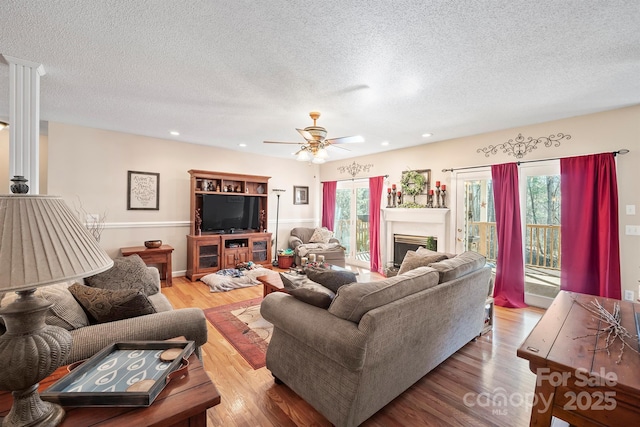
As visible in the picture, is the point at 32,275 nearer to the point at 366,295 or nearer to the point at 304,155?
the point at 366,295

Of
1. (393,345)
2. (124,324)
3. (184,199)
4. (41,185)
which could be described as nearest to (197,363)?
(124,324)

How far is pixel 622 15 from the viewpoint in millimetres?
1688

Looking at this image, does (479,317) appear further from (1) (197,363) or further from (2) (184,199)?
(2) (184,199)

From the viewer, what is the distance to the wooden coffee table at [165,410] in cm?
92

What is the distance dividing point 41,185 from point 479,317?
642 centimetres

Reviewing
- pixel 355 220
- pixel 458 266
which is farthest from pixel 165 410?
pixel 355 220

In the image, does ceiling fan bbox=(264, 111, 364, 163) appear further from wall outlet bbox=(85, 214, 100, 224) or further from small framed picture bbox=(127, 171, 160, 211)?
wall outlet bbox=(85, 214, 100, 224)

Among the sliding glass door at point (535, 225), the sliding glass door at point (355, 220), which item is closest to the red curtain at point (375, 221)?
the sliding glass door at point (355, 220)

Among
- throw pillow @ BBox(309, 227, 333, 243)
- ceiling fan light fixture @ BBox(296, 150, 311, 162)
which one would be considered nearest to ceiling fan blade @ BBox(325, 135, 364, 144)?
ceiling fan light fixture @ BBox(296, 150, 311, 162)

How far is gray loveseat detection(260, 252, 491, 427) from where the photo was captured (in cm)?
158

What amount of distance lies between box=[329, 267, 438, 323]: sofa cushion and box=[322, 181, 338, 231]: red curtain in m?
4.86

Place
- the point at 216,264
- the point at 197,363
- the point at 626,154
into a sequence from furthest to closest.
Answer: the point at 216,264, the point at 626,154, the point at 197,363

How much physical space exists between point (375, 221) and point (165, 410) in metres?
5.17

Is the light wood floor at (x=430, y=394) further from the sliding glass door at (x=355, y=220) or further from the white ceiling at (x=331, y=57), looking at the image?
the sliding glass door at (x=355, y=220)
